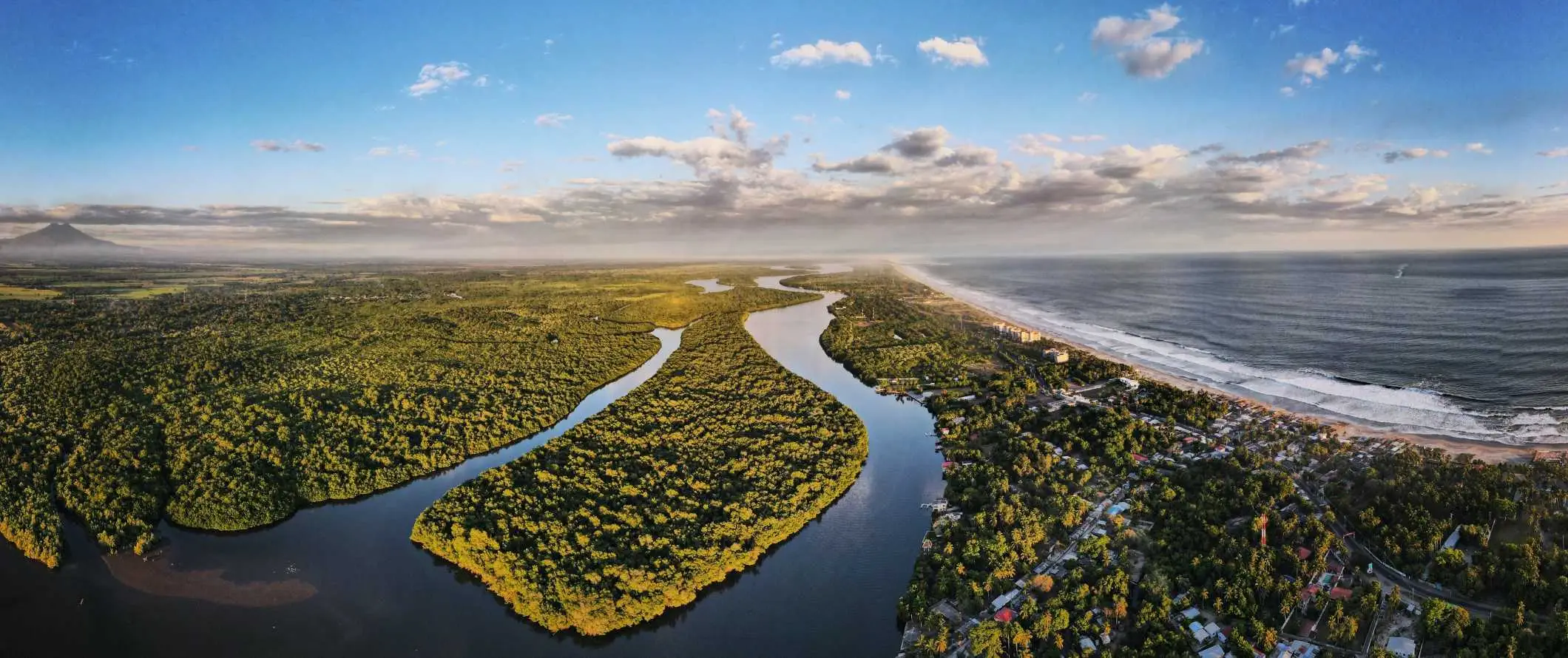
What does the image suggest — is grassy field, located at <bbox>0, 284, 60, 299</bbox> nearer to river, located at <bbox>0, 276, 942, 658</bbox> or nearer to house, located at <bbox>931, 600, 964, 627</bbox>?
river, located at <bbox>0, 276, 942, 658</bbox>

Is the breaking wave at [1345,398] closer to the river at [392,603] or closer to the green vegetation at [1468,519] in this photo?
the green vegetation at [1468,519]

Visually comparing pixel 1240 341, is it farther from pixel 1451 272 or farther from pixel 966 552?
pixel 1451 272

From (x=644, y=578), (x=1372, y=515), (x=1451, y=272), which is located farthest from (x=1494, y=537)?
(x=1451, y=272)

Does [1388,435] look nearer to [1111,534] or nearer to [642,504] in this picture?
[1111,534]

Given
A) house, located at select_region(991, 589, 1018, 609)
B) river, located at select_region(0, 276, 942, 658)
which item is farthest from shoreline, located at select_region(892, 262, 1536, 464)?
river, located at select_region(0, 276, 942, 658)

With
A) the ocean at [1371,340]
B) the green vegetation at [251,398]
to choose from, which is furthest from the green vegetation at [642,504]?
the ocean at [1371,340]
